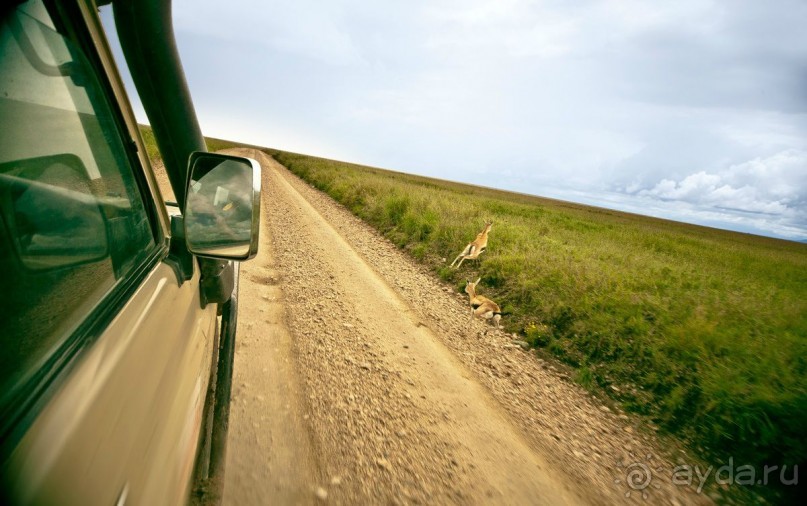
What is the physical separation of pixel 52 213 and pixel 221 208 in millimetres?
559

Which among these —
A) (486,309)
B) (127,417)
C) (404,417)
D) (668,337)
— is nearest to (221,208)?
(127,417)

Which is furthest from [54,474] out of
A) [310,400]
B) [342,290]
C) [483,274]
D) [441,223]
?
[441,223]

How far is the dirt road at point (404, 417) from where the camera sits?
224 centimetres

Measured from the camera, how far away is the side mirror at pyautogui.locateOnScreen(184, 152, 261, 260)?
1.30m

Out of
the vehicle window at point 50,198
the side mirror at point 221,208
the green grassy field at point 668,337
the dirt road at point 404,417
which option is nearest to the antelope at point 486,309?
the green grassy field at point 668,337

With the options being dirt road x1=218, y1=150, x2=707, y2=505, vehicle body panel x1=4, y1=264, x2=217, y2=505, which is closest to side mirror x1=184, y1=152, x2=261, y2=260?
vehicle body panel x1=4, y1=264, x2=217, y2=505

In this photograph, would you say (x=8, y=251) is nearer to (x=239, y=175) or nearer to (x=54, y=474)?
(x=54, y=474)

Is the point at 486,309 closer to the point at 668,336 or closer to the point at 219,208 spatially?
the point at 668,336

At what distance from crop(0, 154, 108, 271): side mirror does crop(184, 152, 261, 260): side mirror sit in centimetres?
28

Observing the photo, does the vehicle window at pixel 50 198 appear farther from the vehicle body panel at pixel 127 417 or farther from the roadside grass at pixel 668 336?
the roadside grass at pixel 668 336

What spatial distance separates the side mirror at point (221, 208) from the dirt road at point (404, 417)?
146 centimetres

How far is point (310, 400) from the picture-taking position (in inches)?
110

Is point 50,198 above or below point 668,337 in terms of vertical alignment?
above

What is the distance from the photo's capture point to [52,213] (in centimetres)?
88
